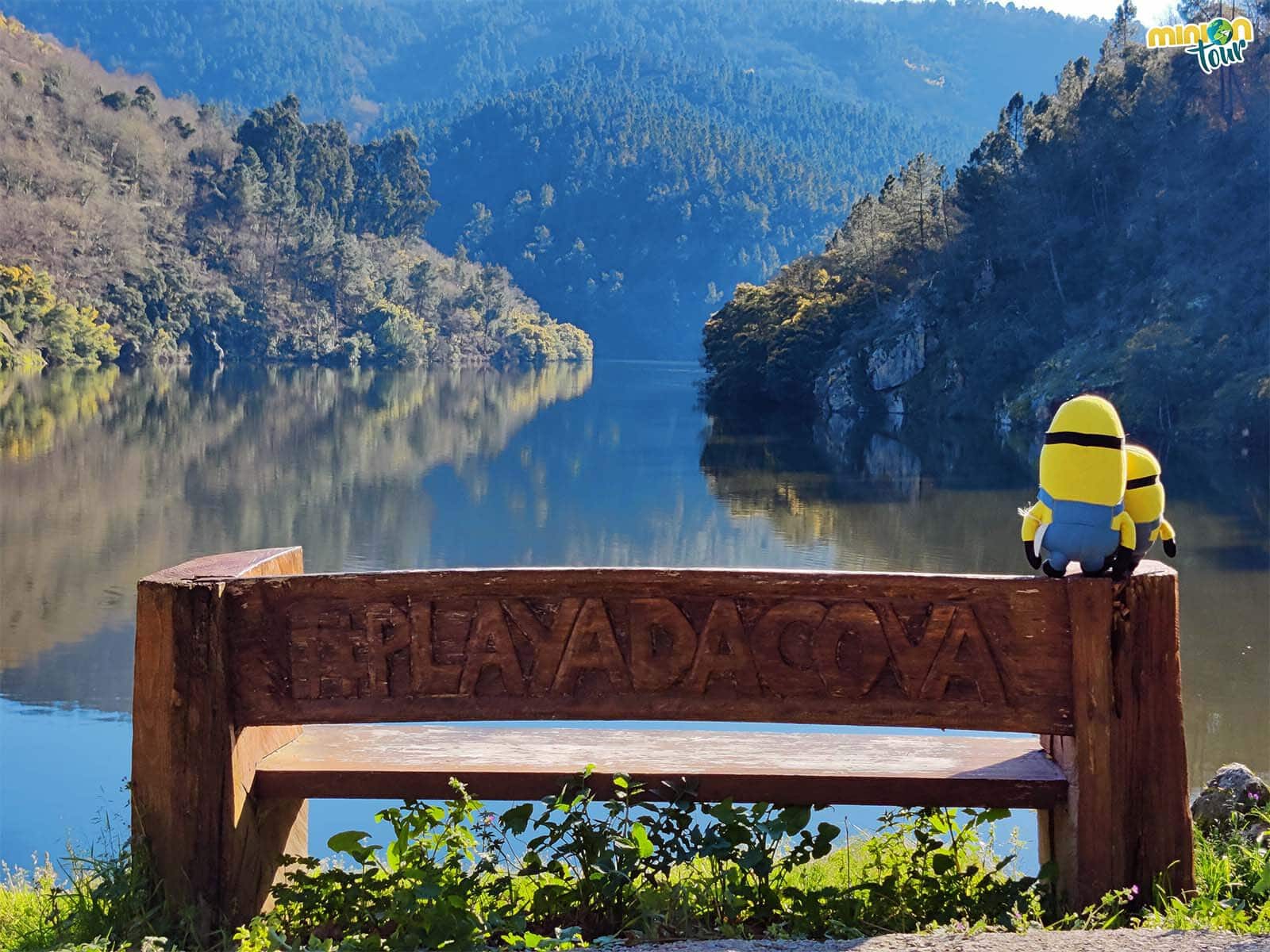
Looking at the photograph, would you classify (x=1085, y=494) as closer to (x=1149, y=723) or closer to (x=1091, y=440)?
(x=1091, y=440)

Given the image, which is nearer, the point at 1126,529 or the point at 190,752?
the point at 190,752

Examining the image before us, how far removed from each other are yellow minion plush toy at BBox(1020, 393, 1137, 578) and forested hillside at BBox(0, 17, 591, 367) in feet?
192

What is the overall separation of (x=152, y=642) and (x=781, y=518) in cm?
1814

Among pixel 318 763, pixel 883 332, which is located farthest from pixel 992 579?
pixel 883 332

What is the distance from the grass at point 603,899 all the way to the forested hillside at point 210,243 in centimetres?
5795

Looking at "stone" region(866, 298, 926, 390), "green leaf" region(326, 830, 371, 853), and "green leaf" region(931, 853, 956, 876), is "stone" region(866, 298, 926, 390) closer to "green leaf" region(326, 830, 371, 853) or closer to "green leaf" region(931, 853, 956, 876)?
"green leaf" region(931, 853, 956, 876)

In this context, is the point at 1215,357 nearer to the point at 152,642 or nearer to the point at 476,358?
the point at 152,642

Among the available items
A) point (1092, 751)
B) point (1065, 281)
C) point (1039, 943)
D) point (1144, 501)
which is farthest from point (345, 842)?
point (1065, 281)

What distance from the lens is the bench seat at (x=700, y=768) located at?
368 centimetres

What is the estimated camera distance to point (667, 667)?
3.59 meters

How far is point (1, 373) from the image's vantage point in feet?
179

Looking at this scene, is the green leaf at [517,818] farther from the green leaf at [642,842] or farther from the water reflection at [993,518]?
the water reflection at [993,518]

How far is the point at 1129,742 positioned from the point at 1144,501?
65 centimetres

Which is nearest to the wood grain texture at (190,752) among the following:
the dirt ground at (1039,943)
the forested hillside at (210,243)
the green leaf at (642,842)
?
the green leaf at (642,842)
